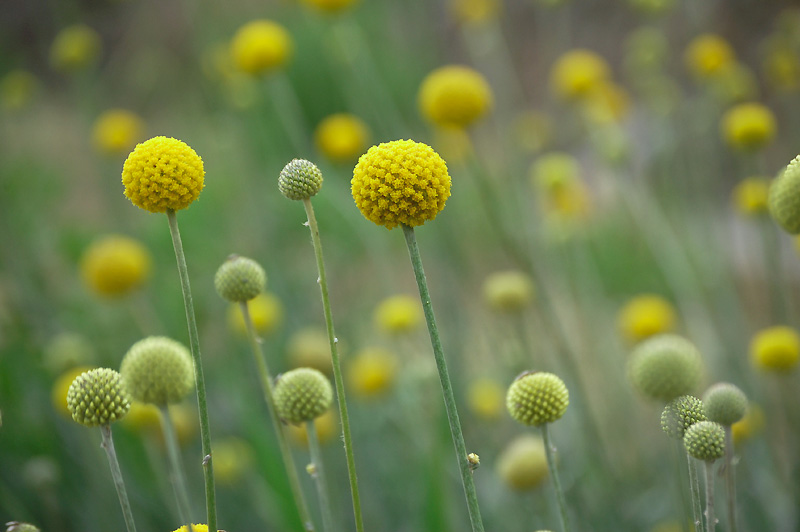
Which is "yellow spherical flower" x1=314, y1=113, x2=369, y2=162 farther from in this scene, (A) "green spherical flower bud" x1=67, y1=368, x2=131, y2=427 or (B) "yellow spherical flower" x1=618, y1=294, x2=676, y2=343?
(A) "green spherical flower bud" x1=67, y1=368, x2=131, y2=427

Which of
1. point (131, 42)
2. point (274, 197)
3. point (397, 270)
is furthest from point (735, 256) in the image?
point (131, 42)

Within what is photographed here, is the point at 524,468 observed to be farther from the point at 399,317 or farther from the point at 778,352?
the point at 399,317

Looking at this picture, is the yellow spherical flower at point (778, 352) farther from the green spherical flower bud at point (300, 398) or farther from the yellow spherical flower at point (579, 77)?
the yellow spherical flower at point (579, 77)

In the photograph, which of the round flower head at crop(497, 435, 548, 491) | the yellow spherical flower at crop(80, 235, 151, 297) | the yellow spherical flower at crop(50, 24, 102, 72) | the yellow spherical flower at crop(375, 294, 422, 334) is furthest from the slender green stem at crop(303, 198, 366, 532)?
the yellow spherical flower at crop(50, 24, 102, 72)

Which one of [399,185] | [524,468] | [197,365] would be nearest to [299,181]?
[399,185]

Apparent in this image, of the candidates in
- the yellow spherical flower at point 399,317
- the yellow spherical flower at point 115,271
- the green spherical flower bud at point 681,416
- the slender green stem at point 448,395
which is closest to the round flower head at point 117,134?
the yellow spherical flower at point 115,271
